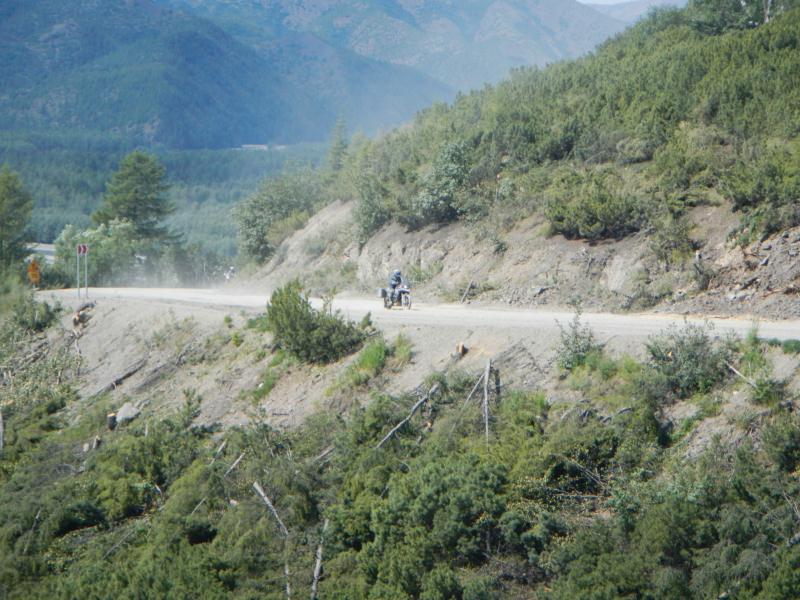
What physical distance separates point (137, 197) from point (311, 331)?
3917cm

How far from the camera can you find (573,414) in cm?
1516

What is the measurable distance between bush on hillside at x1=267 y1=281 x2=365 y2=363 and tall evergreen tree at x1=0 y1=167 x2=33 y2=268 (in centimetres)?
2931

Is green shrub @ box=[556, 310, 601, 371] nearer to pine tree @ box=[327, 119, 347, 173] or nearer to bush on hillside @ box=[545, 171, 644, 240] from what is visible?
bush on hillside @ box=[545, 171, 644, 240]

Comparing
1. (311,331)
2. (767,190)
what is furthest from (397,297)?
(767,190)

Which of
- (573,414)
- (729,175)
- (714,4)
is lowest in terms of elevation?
(573,414)

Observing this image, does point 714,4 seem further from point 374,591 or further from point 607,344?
point 374,591

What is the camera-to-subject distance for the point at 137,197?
187ft

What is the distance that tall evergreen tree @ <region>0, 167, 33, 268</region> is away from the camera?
4703cm

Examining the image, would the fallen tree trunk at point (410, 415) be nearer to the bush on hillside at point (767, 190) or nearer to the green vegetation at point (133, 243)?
the bush on hillside at point (767, 190)

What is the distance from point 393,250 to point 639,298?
10624 millimetres

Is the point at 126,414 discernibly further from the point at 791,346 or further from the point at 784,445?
the point at 784,445

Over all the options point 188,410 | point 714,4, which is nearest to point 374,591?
point 188,410

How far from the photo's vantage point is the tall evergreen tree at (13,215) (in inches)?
1852

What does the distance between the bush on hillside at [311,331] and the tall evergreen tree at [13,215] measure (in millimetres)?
29308
